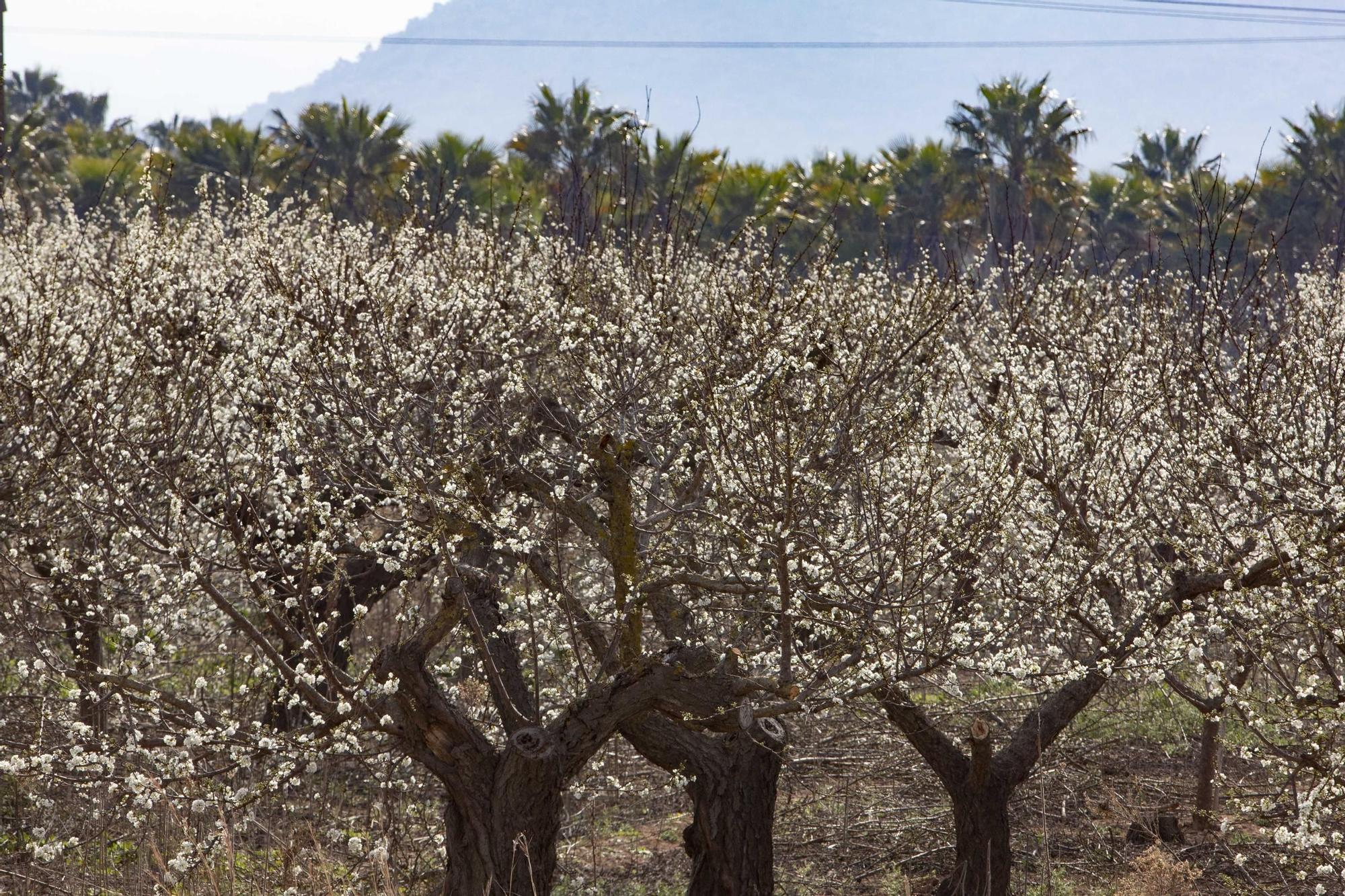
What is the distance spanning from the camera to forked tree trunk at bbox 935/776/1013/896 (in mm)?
7148

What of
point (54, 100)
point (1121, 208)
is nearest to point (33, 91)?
point (54, 100)

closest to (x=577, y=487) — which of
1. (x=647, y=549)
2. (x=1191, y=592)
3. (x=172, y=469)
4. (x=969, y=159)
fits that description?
(x=647, y=549)

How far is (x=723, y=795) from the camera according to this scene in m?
6.81

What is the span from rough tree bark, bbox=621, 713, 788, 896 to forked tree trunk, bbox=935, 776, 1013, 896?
1236mm

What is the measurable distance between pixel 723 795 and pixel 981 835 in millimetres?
1683

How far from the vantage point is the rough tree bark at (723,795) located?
6.79m

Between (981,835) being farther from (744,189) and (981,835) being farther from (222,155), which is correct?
(222,155)

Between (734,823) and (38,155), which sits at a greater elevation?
(38,155)

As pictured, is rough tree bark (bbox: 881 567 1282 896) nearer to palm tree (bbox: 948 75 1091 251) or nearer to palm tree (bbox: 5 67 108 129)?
palm tree (bbox: 948 75 1091 251)

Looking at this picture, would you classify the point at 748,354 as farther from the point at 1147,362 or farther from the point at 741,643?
the point at 1147,362

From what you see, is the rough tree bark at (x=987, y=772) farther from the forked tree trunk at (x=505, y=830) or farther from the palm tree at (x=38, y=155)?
the palm tree at (x=38, y=155)

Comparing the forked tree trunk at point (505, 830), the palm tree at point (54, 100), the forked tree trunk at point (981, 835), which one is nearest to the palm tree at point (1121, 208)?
the forked tree trunk at point (981, 835)

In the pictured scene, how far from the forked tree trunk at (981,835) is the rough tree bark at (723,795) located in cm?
124

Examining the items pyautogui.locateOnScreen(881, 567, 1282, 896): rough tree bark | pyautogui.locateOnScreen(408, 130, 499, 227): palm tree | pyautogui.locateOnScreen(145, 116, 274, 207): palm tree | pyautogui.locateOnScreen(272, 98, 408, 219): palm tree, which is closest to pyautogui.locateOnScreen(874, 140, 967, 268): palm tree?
pyautogui.locateOnScreen(408, 130, 499, 227): palm tree
